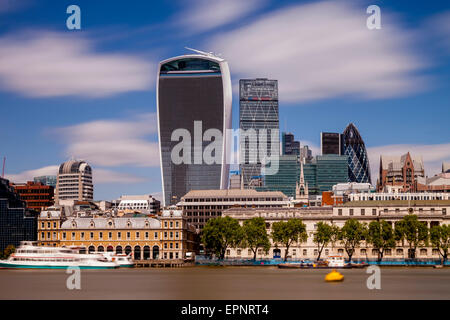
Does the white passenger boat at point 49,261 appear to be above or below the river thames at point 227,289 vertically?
below

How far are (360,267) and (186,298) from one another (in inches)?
4050

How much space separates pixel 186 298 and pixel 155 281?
1467 inches

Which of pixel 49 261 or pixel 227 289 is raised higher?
pixel 227 289

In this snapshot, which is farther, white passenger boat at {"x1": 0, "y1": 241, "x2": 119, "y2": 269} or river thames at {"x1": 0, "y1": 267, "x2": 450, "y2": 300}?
white passenger boat at {"x1": 0, "y1": 241, "x2": 119, "y2": 269}

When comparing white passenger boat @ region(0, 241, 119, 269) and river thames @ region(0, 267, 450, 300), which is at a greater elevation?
river thames @ region(0, 267, 450, 300)

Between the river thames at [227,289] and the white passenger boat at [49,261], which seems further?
the white passenger boat at [49,261]

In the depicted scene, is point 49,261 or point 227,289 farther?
point 49,261
